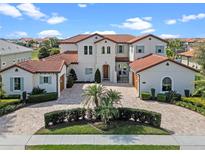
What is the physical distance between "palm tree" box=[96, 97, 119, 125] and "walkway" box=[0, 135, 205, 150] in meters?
1.95

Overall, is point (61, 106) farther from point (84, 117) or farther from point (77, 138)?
point (77, 138)

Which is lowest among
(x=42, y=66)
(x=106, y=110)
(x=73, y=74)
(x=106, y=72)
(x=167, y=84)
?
(x=106, y=110)

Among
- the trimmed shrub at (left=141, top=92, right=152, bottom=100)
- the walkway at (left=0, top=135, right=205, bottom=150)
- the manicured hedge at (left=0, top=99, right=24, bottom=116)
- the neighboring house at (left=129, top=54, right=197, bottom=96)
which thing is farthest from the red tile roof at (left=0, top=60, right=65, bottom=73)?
the walkway at (left=0, top=135, right=205, bottom=150)

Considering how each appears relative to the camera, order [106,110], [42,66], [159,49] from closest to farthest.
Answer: [106,110], [42,66], [159,49]

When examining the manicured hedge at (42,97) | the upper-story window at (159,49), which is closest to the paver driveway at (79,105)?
the manicured hedge at (42,97)

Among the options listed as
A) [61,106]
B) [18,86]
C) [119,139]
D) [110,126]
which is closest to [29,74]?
[18,86]

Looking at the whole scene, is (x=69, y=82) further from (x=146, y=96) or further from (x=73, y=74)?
(x=146, y=96)

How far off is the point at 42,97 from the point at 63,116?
8.98 meters

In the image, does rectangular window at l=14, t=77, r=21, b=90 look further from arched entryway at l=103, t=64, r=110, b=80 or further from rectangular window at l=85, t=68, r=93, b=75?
arched entryway at l=103, t=64, r=110, b=80

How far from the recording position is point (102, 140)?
679 inches

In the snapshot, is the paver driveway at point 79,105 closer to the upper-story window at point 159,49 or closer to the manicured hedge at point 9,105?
the manicured hedge at point 9,105

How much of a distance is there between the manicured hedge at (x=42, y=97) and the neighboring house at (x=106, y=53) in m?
12.9

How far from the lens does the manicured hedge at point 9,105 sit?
24138 mm

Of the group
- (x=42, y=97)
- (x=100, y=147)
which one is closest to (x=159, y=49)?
(x=42, y=97)
